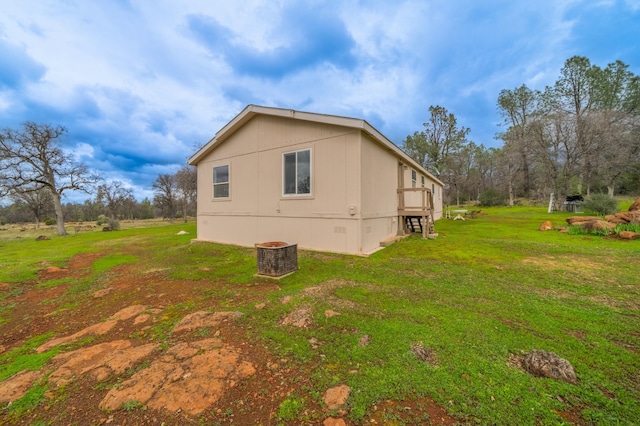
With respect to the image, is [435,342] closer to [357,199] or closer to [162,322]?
[162,322]

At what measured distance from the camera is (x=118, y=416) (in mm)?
1748

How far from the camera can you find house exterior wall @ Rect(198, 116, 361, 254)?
6.63 meters

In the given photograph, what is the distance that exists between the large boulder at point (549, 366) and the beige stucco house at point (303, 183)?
4448 mm

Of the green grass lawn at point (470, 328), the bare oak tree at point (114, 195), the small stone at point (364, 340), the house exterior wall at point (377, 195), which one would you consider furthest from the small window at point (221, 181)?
the bare oak tree at point (114, 195)

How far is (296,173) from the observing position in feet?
24.5

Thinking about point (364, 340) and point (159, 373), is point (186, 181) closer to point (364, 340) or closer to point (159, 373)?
point (159, 373)

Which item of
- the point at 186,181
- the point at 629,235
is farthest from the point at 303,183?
the point at 186,181

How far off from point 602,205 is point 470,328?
17.7m

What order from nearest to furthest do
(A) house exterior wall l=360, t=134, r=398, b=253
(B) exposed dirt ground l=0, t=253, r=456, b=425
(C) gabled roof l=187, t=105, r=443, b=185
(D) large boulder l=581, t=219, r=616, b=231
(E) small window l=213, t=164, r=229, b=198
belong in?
(B) exposed dirt ground l=0, t=253, r=456, b=425, (C) gabled roof l=187, t=105, r=443, b=185, (A) house exterior wall l=360, t=134, r=398, b=253, (D) large boulder l=581, t=219, r=616, b=231, (E) small window l=213, t=164, r=229, b=198

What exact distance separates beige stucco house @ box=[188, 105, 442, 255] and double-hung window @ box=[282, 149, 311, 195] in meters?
0.03

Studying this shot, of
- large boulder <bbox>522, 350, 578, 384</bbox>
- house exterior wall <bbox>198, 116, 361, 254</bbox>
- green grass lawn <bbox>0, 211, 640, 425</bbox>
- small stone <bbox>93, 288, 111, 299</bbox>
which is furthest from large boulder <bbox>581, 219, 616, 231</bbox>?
small stone <bbox>93, 288, 111, 299</bbox>

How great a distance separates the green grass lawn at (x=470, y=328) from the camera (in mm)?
1815

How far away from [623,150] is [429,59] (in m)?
16.4

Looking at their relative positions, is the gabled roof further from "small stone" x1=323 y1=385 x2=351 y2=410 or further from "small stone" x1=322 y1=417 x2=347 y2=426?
"small stone" x1=322 y1=417 x2=347 y2=426
